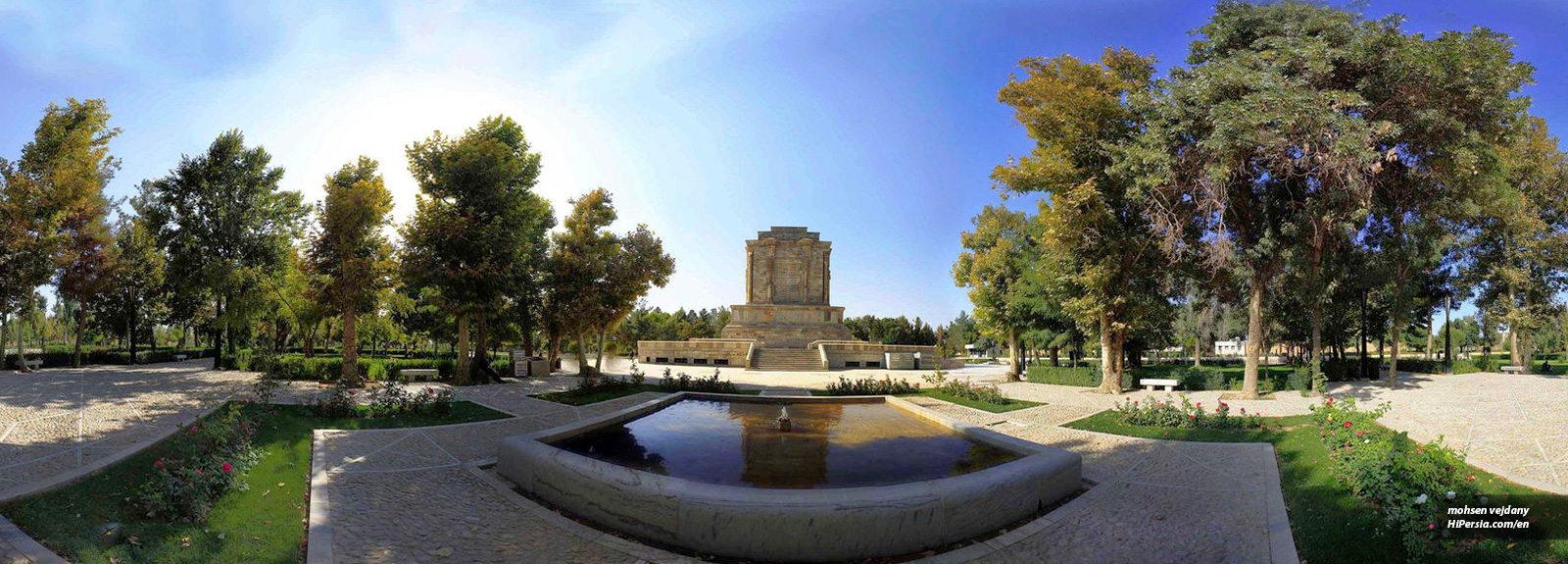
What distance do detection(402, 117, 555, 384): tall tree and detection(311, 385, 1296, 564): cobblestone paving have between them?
11.1 m

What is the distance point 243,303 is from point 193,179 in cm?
633

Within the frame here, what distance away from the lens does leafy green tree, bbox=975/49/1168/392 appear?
21.8 metres

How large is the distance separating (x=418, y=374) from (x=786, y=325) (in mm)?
26168

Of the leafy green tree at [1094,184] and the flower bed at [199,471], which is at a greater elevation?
the leafy green tree at [1094,184]

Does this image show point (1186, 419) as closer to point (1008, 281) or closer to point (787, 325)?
point (1008, 281)

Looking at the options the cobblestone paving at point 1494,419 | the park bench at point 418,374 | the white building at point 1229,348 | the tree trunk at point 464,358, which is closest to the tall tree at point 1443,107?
the cobblestone paving at point 1494,419

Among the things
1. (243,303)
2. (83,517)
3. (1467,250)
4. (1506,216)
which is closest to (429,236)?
(243,303)

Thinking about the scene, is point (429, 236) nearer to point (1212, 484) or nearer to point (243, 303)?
point (243, 303)

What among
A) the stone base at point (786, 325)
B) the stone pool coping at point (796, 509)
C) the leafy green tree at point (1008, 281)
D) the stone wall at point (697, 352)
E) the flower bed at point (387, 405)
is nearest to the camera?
the stone pool coping at point (796, 509)

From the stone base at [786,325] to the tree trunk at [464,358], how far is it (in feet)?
75.0

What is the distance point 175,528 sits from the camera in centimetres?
634

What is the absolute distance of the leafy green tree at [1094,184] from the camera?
21.8 m

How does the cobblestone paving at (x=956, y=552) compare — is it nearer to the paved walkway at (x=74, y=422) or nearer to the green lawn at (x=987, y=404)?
the paved walkway at (x=74, y=422)

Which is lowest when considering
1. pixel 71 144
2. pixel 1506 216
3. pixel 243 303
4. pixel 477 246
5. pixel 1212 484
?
pixel 1212 484
